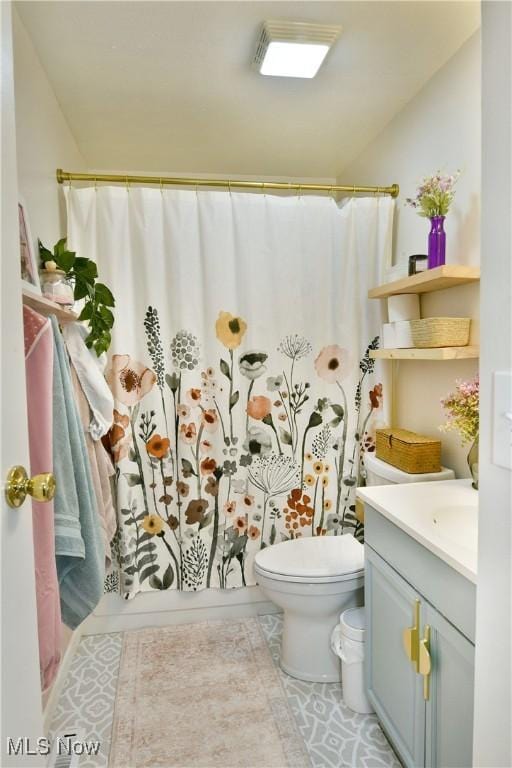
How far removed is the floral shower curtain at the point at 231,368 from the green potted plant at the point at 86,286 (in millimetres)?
345

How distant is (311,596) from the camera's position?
5.70 feet

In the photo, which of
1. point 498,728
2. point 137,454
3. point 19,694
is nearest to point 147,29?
point 137,454

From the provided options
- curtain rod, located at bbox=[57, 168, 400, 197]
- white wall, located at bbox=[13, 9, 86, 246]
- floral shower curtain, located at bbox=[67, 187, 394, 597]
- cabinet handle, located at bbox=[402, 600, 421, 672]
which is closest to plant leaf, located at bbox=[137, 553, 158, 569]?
floral shower curtain, located at bbox=[67, 187, 394, 597]

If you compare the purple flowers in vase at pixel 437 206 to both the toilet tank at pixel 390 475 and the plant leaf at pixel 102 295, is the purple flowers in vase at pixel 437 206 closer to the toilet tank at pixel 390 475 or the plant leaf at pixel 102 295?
the toilet tank at pixel 390 475

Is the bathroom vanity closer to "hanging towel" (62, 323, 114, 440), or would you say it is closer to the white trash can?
the white trash can

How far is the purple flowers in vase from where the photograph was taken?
167cm

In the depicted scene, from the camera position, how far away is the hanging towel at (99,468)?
171 cm

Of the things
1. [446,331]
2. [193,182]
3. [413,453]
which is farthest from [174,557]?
[193,182]

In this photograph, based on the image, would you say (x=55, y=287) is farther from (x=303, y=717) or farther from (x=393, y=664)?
(x=303, y=717)

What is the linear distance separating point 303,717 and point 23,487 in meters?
1.45

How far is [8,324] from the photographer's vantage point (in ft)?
2.46

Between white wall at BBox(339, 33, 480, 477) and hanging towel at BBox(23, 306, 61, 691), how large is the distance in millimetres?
1428

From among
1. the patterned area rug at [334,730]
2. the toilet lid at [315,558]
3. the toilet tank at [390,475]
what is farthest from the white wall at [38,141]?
the patterned area rug at [334,730]

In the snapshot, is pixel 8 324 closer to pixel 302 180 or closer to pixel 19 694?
pixel 19 694
